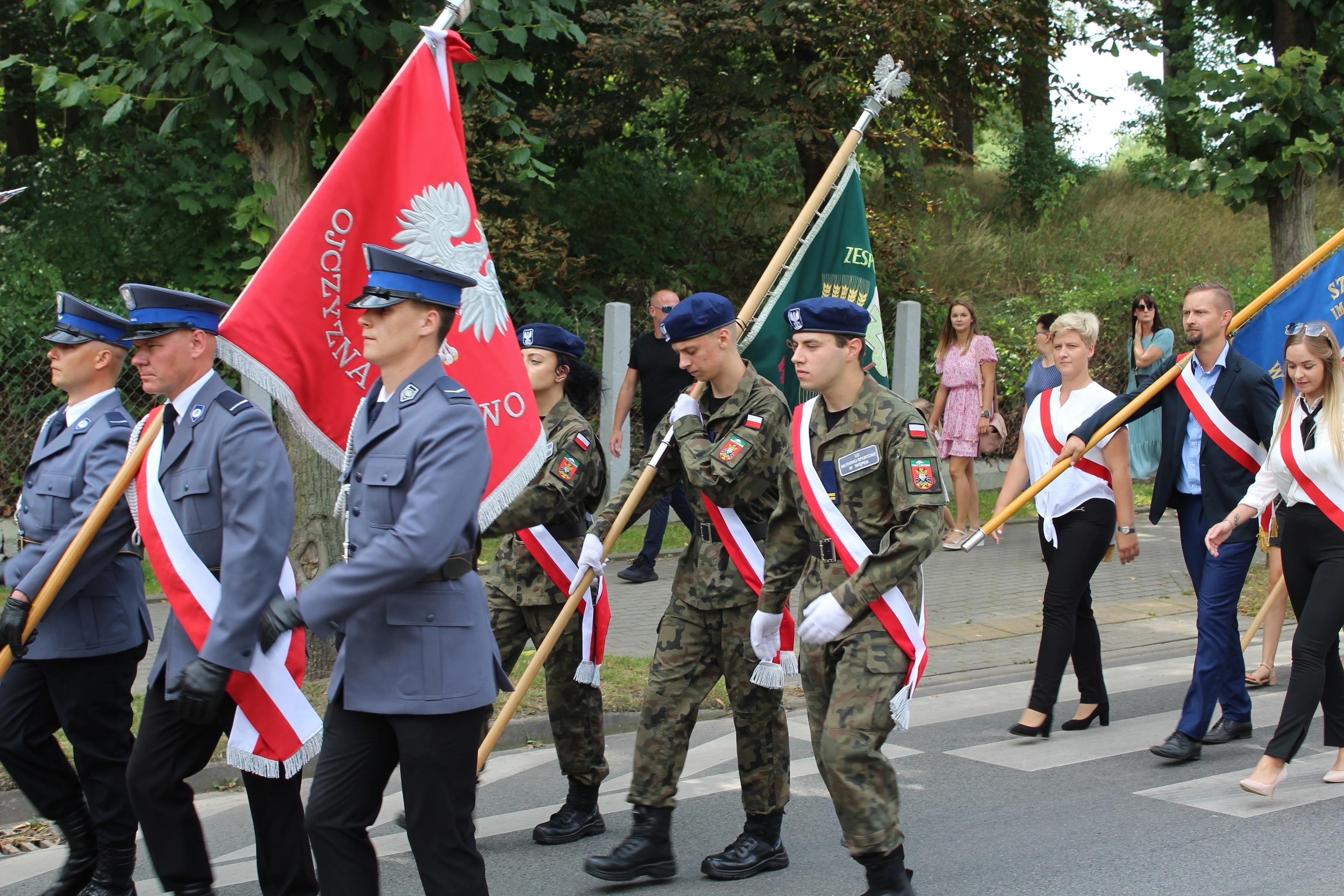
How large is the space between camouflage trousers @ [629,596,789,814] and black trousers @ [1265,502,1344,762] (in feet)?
7.17

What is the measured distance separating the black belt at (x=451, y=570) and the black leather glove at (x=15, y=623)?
61.7 inches

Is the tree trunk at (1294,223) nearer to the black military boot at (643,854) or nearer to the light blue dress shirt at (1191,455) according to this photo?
the light blue dress shirt at (1191,455)

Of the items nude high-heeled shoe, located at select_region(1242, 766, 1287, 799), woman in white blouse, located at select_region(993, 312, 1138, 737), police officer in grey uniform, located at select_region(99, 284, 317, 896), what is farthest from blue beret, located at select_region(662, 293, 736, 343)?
nude high-heeled shoe, located at select_region(1242, 766, 1287, 799)

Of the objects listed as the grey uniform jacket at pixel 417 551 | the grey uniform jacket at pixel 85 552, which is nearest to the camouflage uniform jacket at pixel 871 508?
the grey uniform jacket at pixel 417 551

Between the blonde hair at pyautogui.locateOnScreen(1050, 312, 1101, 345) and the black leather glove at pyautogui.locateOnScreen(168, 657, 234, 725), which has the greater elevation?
the blonde hair at pyautogui.locateOnScreen(1050, 312, 1101, 345)

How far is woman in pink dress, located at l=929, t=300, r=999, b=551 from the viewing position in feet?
40.0

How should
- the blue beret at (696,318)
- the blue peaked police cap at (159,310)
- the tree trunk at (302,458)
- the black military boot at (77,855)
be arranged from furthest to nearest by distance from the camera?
the tree trunk at (302,458) → the blue beret at (696,318) → the black military boot at (77,855) → the blue peaked police cap at (159,310)

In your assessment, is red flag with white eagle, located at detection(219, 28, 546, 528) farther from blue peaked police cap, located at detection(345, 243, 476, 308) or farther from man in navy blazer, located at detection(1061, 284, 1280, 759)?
man in navy blazer, located at detection(1061, 284, 1280, 759)

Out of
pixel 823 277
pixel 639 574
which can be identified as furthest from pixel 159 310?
pixel 639 574

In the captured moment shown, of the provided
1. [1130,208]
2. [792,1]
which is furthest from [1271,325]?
[1130,208]

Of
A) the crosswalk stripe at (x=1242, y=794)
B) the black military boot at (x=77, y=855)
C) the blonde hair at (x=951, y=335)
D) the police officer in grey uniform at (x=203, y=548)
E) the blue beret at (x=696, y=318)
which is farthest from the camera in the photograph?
the blonde hair at (x=951, y=335)

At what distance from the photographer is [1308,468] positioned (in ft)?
18.2

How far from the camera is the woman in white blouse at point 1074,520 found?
21.4 feet

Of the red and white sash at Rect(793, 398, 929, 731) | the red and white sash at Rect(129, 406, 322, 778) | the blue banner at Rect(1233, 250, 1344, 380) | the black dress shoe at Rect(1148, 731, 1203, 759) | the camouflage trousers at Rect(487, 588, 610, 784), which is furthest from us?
the blue banner at Rect(1233, 250, 1344, 380)
